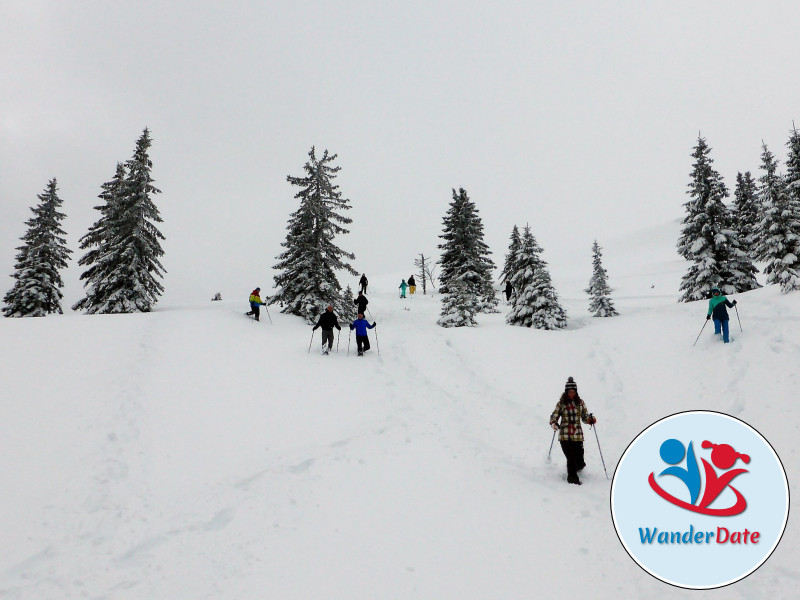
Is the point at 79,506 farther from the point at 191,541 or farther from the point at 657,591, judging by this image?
the point at 657,591

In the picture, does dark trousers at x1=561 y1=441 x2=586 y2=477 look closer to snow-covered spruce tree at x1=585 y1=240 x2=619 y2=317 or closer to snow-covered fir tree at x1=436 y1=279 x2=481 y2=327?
snow-covered fir tree at x1=436 y1=279 x2=481 y2=327

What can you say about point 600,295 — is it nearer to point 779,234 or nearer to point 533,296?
point 533,296

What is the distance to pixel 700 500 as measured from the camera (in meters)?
5.08

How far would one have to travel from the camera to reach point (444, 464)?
8023mm

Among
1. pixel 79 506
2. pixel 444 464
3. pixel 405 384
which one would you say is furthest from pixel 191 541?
pixel 405 384

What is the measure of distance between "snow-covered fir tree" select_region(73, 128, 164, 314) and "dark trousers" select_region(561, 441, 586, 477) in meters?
23.1

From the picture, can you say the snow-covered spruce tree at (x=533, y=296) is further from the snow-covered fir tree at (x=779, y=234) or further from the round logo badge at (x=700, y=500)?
the round logo badge at (x=700, y=500)

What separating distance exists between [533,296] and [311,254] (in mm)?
12965

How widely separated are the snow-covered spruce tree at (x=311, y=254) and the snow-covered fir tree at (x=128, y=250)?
7.96 meters

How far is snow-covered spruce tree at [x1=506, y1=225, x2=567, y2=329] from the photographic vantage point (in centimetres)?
2138

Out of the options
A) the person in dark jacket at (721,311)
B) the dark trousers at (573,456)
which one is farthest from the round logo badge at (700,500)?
the person in dark jacket at (721,311)

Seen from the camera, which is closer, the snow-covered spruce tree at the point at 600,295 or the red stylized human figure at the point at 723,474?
the red stylized human figure at the point at 723,474

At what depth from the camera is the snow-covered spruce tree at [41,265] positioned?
2455cm

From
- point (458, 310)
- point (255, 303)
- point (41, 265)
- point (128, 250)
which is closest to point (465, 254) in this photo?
point (458, 310)
